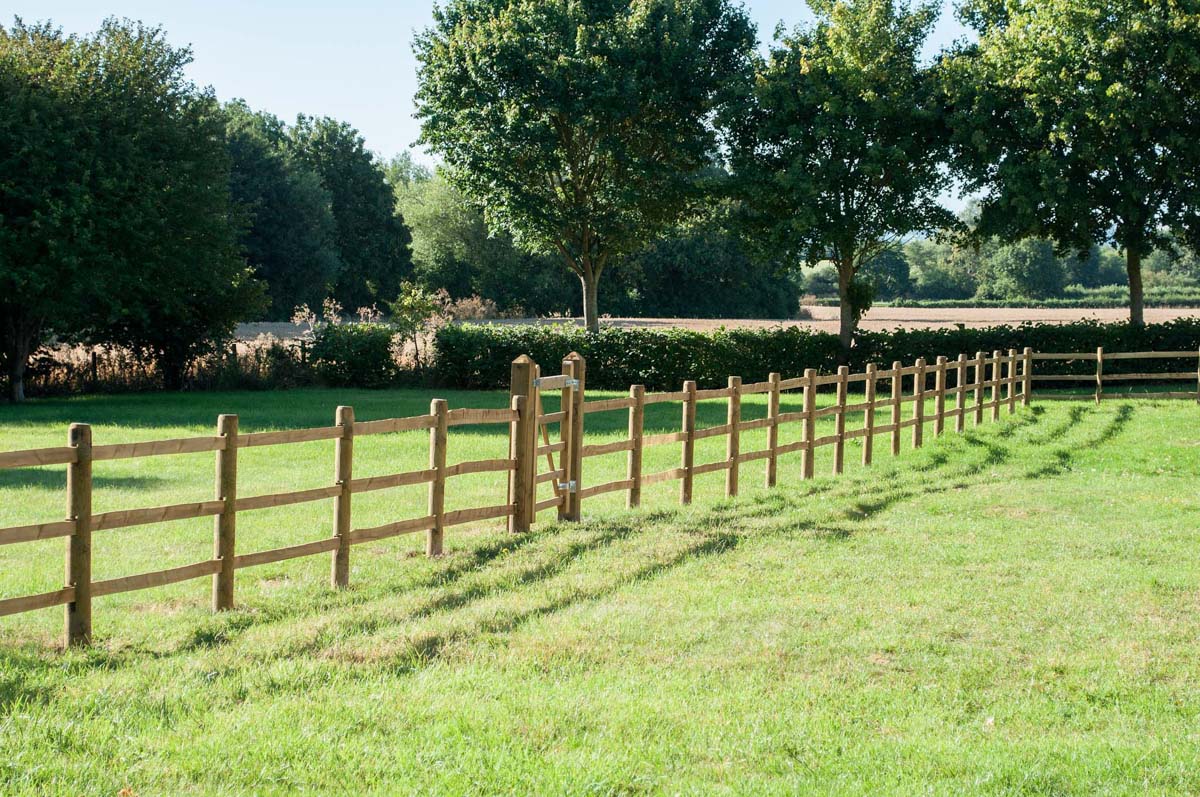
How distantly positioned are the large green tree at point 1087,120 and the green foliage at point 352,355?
1808 centimetres

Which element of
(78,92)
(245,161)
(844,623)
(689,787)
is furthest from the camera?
(245,161)

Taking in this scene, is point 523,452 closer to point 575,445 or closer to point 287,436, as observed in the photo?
point 575,445

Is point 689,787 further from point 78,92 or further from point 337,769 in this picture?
point 78,92

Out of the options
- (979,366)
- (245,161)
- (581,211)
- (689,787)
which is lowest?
(689,787)

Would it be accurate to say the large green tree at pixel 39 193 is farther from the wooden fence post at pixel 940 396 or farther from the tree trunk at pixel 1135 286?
the tree trunk at pixel 1135 286

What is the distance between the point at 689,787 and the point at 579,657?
79.2 inches

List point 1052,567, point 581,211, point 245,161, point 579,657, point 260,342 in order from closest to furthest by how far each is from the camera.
→ point 579,657, point 1052,567, point 260,342, point 581,211, point 245,161

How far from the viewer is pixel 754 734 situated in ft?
17.6

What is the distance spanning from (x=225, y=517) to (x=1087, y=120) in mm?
30298

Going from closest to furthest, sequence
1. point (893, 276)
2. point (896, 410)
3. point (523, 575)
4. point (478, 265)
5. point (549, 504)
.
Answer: point (523, 575)
point (549, 504)
point (896, 410)
point (478, 265)
point (893, 276)

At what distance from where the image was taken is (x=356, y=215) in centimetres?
7238

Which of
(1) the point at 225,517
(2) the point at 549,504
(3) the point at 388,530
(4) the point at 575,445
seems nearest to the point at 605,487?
(4) the point at 575,445

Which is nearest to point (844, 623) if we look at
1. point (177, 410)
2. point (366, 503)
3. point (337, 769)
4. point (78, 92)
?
point (337, 769)

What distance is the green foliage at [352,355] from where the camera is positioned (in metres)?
34.2
